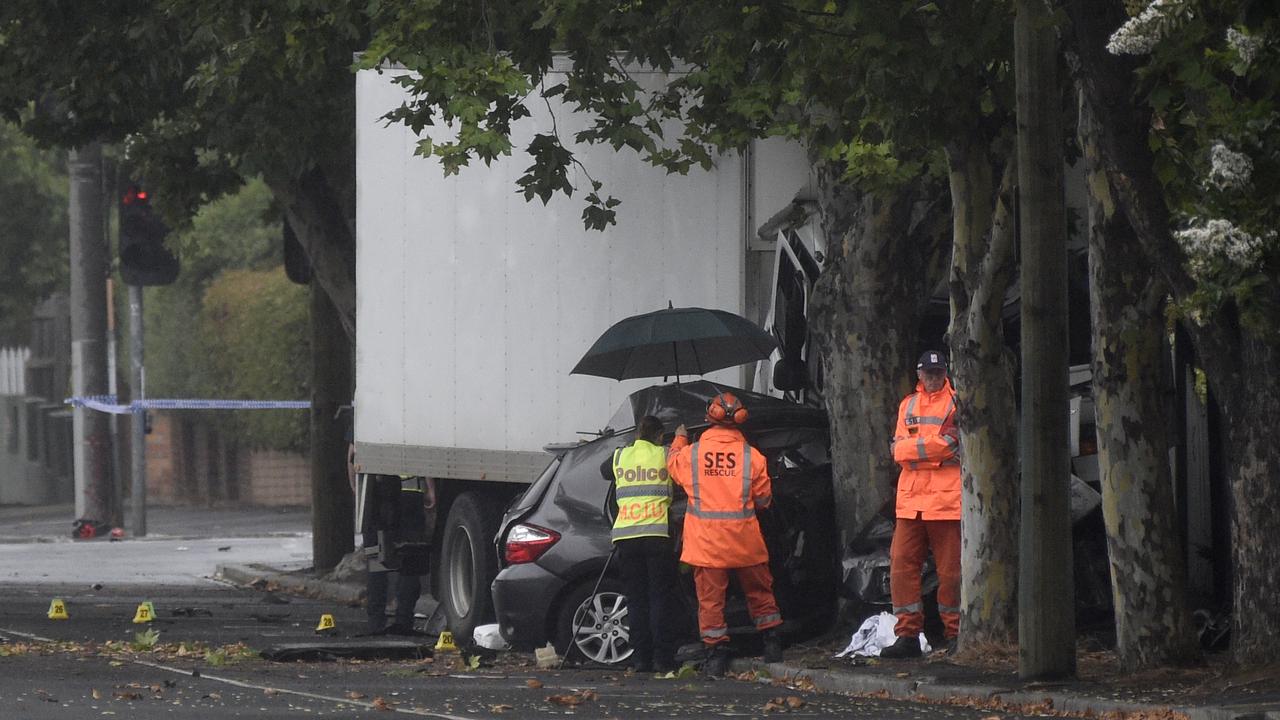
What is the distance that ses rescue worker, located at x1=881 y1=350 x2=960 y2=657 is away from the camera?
1370cm

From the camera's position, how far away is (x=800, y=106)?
14.7 m

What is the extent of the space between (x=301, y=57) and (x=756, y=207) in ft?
10.4

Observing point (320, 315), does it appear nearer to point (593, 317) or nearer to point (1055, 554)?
point (593, 317)

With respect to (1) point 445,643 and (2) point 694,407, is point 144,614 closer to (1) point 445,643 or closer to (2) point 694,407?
(1) point 445,643

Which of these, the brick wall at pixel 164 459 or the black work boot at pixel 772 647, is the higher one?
the brick wall at pixel 164 459

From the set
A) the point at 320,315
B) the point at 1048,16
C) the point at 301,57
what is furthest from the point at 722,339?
the point at 320,315

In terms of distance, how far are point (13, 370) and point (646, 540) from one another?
3859cm

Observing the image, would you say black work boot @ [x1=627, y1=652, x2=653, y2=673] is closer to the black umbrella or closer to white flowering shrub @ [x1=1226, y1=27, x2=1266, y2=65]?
the black umbrella

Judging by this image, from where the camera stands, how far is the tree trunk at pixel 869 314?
14.8 m

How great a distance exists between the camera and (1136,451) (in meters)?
12.1

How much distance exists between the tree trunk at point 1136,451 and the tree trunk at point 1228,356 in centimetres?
43

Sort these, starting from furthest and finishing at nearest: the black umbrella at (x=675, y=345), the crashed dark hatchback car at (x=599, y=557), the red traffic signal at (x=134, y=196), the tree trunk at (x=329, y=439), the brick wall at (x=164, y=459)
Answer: the brick wall at (x=164, y=459)
the red traffic signal at (x=134, y=196)
the tree trunk at (x=329, y=439)
the black umbrella at (x=675, y=345)
the crashed dark hatchback car at (x=599, y=557)

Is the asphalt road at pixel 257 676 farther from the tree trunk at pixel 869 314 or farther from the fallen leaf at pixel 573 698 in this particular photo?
the tree trunk at pixel 869 314

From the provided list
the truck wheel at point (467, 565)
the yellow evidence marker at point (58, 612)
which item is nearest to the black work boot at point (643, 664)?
the truck wheel at point (467, 565)
